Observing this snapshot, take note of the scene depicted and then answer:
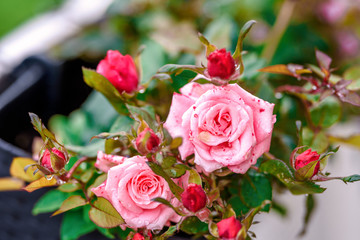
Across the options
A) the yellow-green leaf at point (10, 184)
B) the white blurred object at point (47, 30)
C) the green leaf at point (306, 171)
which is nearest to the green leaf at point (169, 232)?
the green leaf at point (306, 171)

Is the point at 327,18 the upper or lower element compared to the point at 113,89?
lower

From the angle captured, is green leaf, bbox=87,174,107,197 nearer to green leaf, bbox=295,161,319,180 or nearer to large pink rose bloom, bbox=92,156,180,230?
large pink rose bloom, bbox=92,156,180,230

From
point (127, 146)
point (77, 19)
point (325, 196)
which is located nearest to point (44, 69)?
point (77, 19)

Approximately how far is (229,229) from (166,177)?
6 centimetres

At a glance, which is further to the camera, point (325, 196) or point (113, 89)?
point (325, 196)

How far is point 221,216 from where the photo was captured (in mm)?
341

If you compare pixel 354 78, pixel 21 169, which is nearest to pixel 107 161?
pixel 21 169

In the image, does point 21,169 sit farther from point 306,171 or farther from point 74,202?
point 306,171

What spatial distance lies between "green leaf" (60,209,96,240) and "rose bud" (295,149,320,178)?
0.23 metres

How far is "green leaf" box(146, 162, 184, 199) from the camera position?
309 mm

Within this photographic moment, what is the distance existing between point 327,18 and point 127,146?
23.1 inches

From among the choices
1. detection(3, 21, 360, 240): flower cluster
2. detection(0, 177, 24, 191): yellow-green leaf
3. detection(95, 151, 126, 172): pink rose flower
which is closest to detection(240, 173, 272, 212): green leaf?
detection(3, 21, 360, 240): flower cluster

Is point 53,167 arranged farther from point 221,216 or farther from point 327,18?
point 327,18

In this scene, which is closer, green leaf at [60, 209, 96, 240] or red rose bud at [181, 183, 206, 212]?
red rose bud at [181, 183, 206, 212]
